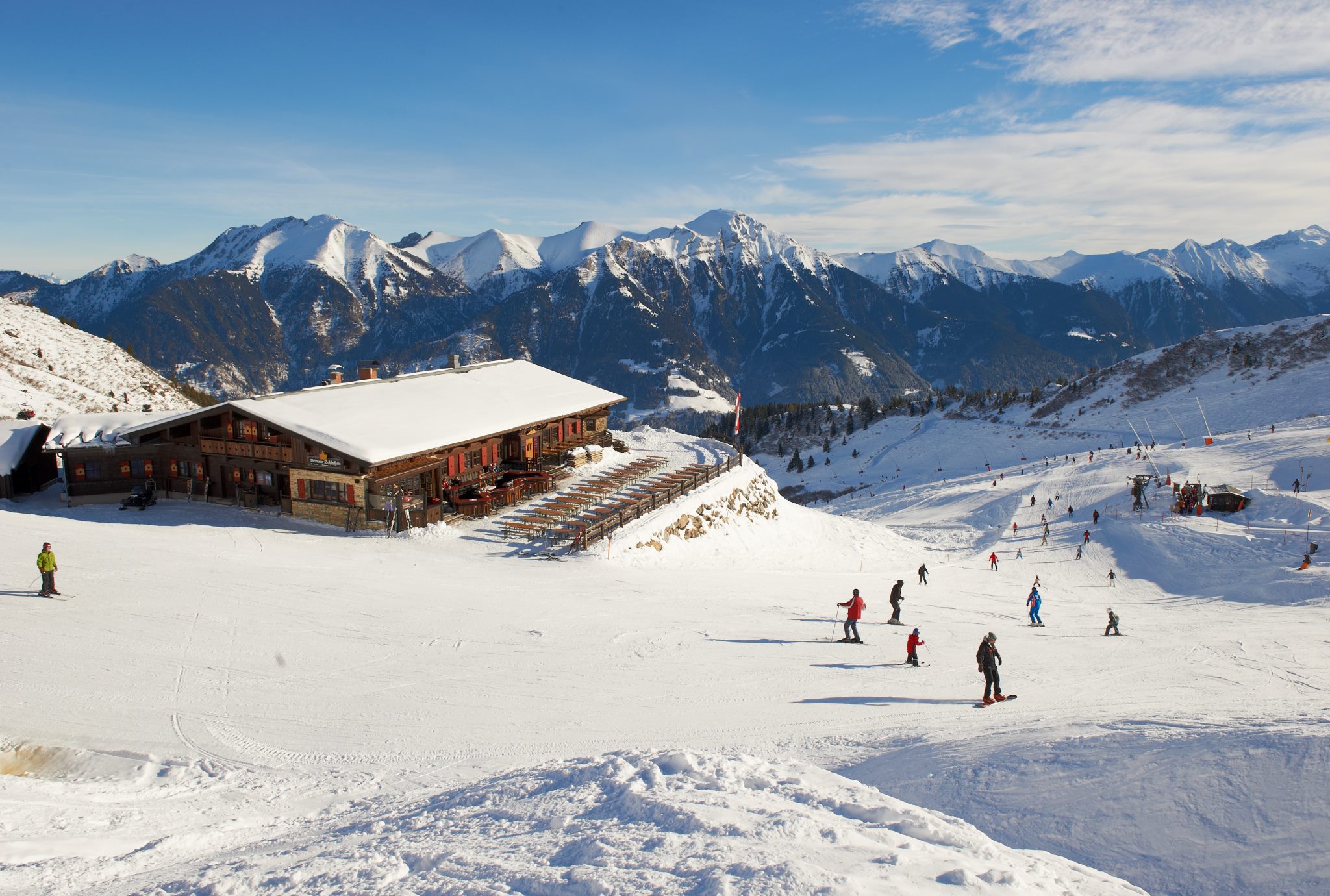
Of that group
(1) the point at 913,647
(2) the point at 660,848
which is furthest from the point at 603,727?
(1) the point at 913,647

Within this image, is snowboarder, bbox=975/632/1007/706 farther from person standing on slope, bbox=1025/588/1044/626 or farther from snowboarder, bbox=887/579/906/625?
person standing on slope, bbox=1025/588/1044/626

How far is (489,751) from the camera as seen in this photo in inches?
487

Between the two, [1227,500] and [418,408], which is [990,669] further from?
[1227,500]

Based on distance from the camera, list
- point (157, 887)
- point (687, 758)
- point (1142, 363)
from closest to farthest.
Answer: point (157, 887) < point (687, 758) < point (1142, 363)

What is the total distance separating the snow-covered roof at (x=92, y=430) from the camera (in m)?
32.0

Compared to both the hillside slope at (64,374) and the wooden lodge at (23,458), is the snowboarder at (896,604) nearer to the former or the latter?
the wooden lodge at (23,458)

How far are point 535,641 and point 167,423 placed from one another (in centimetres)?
2335

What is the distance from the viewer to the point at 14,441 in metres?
32.5

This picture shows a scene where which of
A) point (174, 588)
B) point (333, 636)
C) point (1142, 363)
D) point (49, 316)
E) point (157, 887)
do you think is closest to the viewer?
point (157, 887)

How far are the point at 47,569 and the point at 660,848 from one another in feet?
60.6

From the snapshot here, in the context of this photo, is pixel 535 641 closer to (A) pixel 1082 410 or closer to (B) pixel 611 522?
(B) pixel 611 522

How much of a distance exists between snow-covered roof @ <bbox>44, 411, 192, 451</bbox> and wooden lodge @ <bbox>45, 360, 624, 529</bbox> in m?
0.07

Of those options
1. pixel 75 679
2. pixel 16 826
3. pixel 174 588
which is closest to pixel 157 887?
pixel 16 826

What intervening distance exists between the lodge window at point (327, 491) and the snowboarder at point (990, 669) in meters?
23.7
